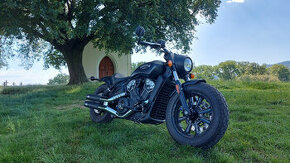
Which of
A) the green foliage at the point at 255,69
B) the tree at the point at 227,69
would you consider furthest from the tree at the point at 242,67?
the green foliage at the point at 255,69

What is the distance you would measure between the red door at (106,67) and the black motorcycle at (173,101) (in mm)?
19281

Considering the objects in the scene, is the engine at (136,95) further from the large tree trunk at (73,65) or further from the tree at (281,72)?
the tree at (281,72)

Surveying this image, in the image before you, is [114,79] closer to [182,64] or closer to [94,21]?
[182,64]

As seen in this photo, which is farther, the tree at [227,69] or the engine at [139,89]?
the tree at [227,69]

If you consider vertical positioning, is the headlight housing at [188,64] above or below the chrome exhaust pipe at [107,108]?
above

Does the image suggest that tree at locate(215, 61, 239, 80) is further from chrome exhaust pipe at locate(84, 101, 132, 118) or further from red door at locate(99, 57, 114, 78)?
chrome exhaust pipe at locate(84, 101, 132, 118)

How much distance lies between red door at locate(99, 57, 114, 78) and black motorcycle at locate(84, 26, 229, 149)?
63.3ft

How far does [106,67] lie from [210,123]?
21.5 m

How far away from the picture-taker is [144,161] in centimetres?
244

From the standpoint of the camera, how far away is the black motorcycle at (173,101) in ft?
8.70

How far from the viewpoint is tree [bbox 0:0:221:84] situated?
10.5 meters

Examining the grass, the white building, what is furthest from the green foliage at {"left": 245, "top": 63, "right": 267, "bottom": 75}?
the grass

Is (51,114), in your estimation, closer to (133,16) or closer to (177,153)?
(177,153)

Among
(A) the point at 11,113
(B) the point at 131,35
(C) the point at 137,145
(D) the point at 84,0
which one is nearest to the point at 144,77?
(C) the point at 137,145
